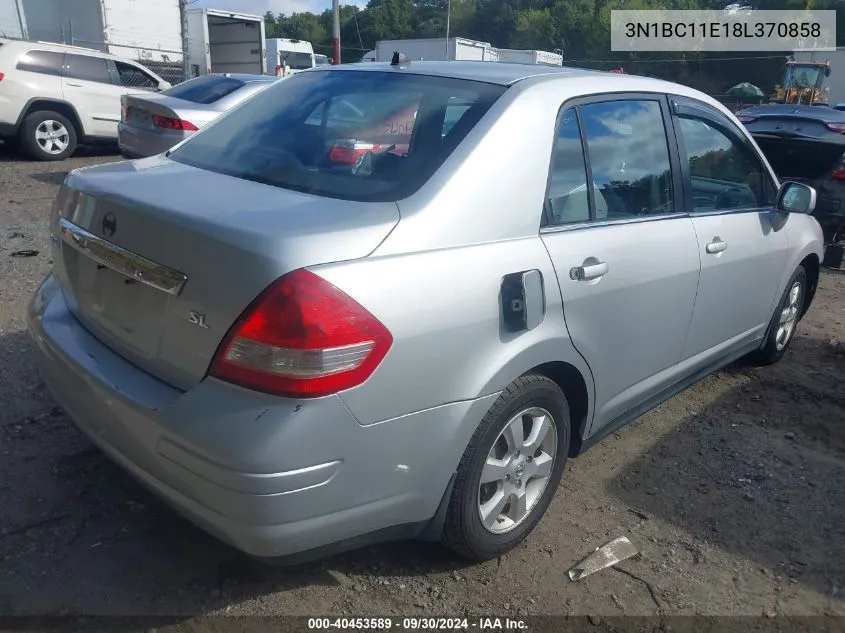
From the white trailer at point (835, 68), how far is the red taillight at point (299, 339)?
43875 millimetres

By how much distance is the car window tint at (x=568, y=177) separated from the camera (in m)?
2.60

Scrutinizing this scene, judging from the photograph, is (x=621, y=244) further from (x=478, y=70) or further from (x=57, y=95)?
(x=57, y=95)

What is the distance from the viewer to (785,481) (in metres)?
3.40

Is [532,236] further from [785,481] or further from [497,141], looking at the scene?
[785,481]

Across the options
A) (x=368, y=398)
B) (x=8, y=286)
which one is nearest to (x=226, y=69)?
(x=8, y=286)

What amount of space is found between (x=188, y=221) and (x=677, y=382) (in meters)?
2.49

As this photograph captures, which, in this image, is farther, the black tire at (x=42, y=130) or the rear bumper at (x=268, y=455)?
the black tire at (x=42, y=130)

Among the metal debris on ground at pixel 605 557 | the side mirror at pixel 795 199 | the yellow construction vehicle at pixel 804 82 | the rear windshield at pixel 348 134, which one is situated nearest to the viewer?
the rear windshield at pixel 348 134

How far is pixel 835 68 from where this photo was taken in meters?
39.1

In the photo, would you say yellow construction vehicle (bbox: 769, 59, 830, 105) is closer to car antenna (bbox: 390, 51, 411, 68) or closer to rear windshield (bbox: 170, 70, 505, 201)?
car antenna (bbox: 390, 51, 411, 68)

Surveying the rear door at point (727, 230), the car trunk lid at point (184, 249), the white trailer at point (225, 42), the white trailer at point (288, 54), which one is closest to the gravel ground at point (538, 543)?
the rear door at point (727, 230)

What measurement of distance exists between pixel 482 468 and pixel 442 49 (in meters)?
27.4

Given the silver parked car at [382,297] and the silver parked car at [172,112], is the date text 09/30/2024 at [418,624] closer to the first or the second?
the silver parked car at [382,297]

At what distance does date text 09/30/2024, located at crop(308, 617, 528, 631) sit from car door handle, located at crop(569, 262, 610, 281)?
1192 millimetres
